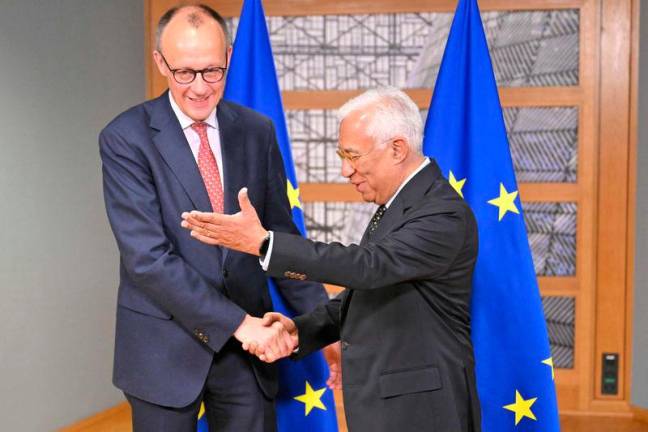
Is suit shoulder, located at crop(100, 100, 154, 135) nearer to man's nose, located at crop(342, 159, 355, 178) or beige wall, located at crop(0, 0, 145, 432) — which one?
man's nose, located at crop(342, 159, 355, 178)

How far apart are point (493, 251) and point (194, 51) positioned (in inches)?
47.9

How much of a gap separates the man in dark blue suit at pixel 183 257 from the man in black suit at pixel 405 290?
28 cm

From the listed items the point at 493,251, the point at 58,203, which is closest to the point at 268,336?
the point at 493,251

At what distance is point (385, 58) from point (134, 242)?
9.02 feet

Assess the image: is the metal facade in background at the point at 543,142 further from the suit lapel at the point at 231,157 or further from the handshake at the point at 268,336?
the handshake at the point at 268,336

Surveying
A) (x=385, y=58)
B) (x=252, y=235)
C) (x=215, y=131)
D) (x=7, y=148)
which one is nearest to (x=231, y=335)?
(x=252, y=235)

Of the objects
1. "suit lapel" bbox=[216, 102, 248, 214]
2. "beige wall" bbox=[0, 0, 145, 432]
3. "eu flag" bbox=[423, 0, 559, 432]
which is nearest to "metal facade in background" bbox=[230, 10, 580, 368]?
"beige wall" bbox=[0, 0, 145, 432]

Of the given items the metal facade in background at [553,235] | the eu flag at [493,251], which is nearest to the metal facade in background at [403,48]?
the metal facade in background at [553,235]

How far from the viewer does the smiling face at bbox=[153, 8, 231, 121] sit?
2.03 metres

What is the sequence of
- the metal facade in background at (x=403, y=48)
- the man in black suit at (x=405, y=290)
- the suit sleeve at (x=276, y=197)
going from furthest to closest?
1. the metal facade in background at (x=403, y=48)
2. the suit sleeve at (x=276, y=197)
3. the man in black suit at (x=405, y=290)

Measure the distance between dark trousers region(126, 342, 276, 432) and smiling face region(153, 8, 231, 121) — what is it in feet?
2.12

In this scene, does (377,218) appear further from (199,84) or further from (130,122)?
(130,122)

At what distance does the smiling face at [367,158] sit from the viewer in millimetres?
1872

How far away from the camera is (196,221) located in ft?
5.64
